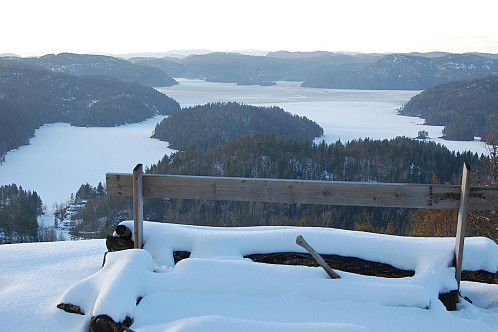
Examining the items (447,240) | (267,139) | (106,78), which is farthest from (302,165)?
(106,78)

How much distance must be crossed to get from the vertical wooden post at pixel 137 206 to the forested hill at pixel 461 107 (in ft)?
384

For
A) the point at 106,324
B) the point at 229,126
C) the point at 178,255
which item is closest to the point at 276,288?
the point at 178,255

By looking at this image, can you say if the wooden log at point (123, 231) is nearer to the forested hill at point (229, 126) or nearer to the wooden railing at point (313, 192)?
the wooden railing at point (313, 192)

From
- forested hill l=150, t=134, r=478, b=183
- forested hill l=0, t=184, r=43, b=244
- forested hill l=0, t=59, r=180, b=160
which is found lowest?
forested hill l=0, t=184, r=43, b=244

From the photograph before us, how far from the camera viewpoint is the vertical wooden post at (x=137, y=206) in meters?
4.43

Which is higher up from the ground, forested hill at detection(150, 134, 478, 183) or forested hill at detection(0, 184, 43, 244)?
forested hill at detection(150, 134, 478, 183)

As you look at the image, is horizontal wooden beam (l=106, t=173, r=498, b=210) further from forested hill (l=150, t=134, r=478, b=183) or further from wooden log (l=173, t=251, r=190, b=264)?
forested hill (l=150, t=134, r=478, b=183)

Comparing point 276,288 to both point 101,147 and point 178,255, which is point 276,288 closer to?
point 178,255

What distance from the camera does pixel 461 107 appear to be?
142m

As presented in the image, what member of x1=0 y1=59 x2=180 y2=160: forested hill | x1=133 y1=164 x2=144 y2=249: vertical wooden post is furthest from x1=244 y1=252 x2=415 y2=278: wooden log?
x1=0 y1=59 x2=180 y2=160: forested hill

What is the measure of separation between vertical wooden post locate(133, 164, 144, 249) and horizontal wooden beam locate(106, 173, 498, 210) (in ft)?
0.41

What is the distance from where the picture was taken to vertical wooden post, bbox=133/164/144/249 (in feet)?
14.5

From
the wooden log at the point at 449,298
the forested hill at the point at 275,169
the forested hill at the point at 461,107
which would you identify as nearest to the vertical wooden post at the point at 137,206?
the wooden log at the point at 449,298

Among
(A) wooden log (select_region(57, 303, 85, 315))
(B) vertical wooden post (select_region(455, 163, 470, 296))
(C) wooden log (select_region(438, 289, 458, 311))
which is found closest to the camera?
(A) wooden log (select_region(57, 303, 85, 315))
